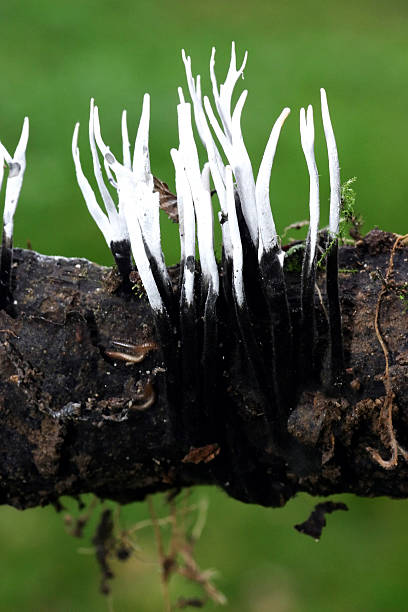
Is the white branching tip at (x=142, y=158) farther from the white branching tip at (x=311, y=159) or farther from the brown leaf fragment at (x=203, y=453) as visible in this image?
the brown leaf fragment at (x=203, y=453)

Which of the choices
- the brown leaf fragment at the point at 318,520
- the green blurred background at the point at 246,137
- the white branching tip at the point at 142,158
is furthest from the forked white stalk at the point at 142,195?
the green blurred background at the point at 246,137

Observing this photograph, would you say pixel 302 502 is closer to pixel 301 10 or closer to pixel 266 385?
pixel 266 385

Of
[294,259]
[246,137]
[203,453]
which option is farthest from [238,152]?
[246,137]

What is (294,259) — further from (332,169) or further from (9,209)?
(9,209)

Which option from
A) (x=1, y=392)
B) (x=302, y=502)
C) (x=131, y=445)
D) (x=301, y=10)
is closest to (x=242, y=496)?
(x=131, y=445)

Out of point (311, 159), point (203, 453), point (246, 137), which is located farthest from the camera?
point (246, 137)

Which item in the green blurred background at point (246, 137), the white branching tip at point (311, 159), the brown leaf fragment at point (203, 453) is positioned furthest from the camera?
the green blurred background at point (246, 137)
